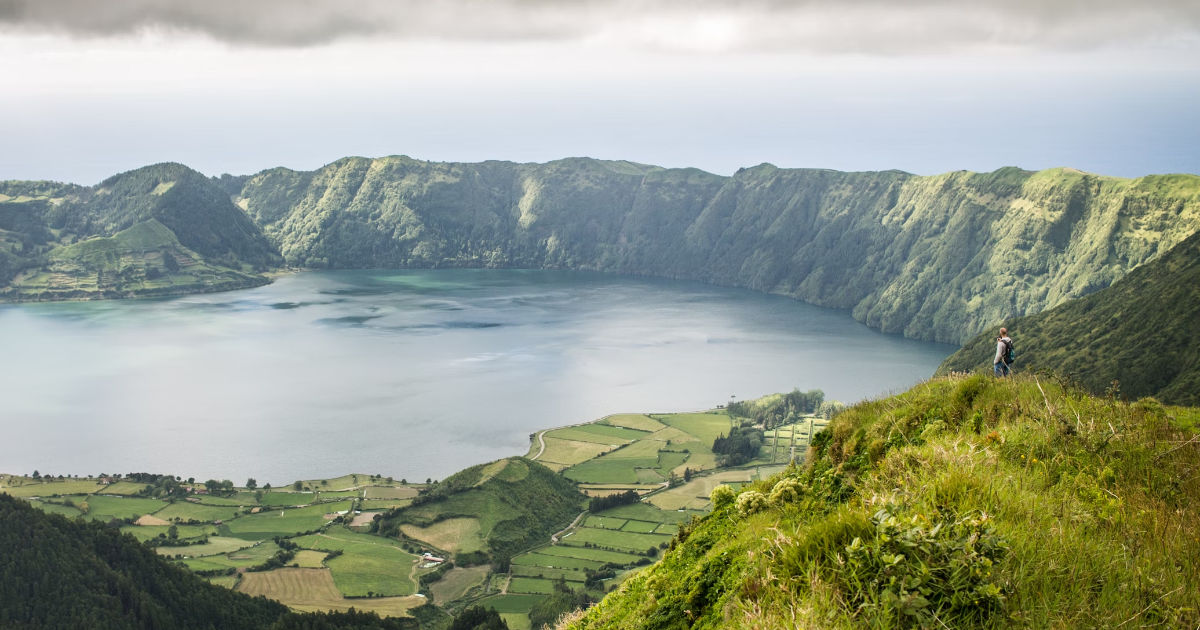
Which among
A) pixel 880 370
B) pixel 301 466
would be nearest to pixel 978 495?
pixel 301 466

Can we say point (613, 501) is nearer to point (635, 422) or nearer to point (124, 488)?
point (635, 422)

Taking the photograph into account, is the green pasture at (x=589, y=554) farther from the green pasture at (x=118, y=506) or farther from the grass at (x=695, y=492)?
the green pasture at (x=118, y=506)

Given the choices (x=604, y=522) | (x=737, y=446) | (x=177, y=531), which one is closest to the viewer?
(x=177, y=531)

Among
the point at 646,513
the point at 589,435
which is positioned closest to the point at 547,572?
the point at 646,513

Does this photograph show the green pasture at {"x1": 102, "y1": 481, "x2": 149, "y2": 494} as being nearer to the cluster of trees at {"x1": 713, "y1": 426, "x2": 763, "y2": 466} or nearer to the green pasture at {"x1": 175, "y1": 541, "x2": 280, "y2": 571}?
the green pasture at {"x1": 175, "y1": 541, "x2": 280, "y2": 571}

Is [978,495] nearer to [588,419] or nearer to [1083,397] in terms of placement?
[1083,397]

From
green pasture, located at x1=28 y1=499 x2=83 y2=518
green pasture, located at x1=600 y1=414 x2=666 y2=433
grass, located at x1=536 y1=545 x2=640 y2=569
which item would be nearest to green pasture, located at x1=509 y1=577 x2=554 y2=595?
grass, located at x1=536 y1=545 x2=640 y2=569
